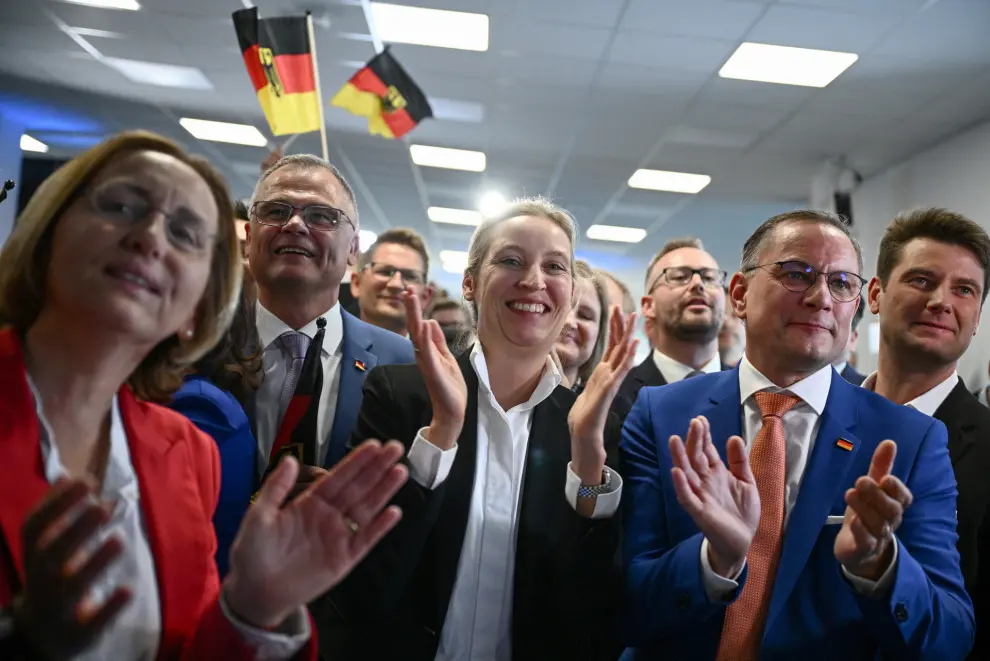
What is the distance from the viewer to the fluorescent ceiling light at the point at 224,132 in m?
7.15

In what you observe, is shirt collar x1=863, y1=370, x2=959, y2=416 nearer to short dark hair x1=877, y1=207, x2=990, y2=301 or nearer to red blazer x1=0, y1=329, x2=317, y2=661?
short dark hair x1=877, y1=207, x2=990, y2=301

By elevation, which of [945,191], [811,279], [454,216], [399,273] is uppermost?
[454,216]

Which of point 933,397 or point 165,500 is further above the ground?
point 933,397

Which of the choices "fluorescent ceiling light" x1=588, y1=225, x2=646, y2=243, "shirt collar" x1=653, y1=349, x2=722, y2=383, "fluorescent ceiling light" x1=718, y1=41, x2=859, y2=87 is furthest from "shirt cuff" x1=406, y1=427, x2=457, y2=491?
"fluorescent ceiling light" x1=588, y1=225, x2=646, y2=243

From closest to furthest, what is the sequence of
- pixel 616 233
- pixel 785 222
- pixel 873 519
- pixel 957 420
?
pixel 873 519 → pixel 785 222 → pixel 957 420 → pixel 616 233

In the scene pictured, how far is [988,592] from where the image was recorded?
175cm

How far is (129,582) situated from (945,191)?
22.5ft

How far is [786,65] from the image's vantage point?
16.1 feet

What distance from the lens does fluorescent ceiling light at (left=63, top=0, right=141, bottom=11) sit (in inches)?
193

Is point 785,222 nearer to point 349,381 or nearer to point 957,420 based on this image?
point 957,420

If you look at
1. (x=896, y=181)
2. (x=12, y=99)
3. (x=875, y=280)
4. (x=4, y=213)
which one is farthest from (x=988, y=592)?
(x=12, y=99)

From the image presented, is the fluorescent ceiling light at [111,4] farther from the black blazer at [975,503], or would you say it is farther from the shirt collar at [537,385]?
the black blazer at [975,503]

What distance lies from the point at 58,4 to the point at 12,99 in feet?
7.99

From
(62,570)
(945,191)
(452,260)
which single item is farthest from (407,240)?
(452,260)
